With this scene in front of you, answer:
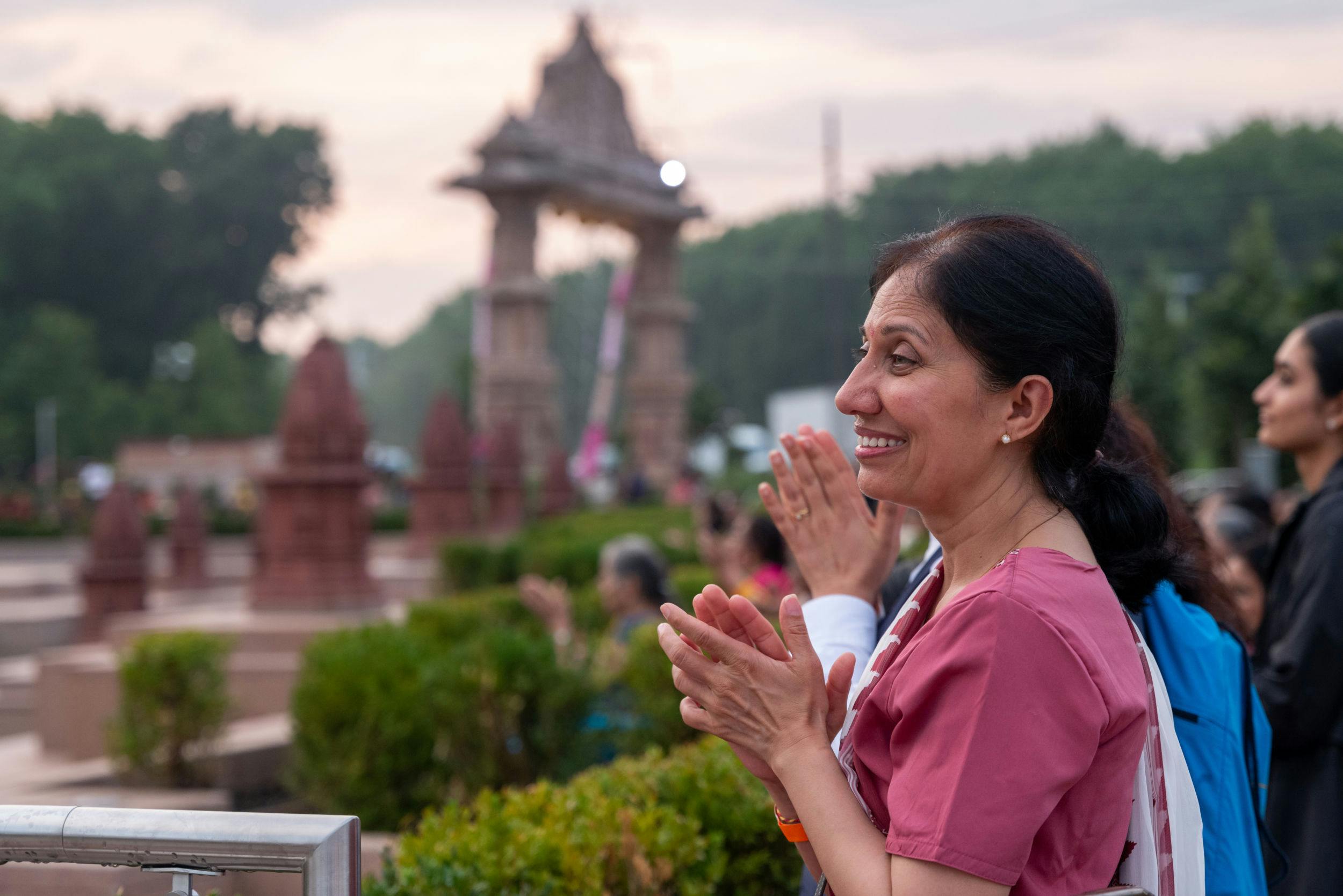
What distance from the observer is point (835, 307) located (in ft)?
103

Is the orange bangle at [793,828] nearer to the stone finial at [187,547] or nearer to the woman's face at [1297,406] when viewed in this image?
the woman's face at [1297,406]

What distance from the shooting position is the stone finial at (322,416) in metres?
10.4

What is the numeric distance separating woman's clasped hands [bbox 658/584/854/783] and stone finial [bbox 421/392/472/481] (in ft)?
51.7

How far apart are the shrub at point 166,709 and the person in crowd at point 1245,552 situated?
5.04 metres

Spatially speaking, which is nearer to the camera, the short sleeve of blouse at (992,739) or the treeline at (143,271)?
the short sleeve of blouse at (992,739)

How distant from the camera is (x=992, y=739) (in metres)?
1.37

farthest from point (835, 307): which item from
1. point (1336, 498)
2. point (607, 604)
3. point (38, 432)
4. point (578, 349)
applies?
point (578, 349)

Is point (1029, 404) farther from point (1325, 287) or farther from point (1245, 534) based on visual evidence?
point (1325, 287)

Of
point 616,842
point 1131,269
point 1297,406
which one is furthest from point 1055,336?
point 1131,269

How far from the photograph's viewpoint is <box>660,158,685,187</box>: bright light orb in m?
3.94

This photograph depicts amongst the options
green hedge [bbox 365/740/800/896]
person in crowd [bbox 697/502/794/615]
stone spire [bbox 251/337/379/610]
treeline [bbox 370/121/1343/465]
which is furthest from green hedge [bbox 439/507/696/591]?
treeline [bbox 370/121/1343/465]

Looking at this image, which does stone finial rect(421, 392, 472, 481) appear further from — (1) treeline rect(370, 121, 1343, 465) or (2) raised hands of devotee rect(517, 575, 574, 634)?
(1) treeline rect(370, 121, 1343, 465)

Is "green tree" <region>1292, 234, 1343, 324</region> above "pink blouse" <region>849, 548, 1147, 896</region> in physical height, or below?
above

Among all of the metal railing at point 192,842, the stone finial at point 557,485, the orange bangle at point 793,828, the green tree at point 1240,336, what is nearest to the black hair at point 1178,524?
the orange bangle at point 793,828
